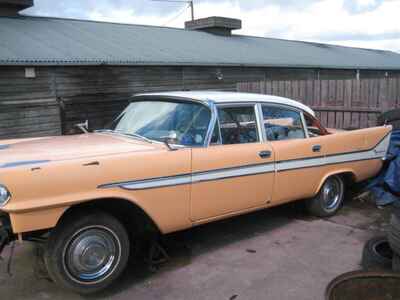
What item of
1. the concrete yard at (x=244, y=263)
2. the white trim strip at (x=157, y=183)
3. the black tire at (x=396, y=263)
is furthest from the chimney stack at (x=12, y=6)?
the black tire at (x=396, y=263)

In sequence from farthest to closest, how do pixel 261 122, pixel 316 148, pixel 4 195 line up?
pixel 316 148
pixel 261 122
pixel 4 195

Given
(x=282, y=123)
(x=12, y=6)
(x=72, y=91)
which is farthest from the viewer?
(x=12, y=6)

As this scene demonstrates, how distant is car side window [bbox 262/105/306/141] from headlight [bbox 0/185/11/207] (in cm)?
278

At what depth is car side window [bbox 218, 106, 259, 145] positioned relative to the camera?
14.2ft

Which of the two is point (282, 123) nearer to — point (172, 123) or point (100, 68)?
point (172, 123)

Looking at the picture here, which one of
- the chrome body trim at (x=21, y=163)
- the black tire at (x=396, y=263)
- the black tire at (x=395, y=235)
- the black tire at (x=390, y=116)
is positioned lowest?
the black tire at (x=396, y=263)

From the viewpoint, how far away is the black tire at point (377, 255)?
361 centimetres

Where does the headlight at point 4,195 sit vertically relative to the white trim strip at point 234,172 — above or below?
above

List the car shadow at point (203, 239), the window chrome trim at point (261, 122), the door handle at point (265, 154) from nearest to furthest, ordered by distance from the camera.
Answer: the car shadow at point (203, 239), the door handle at point (265, 154), the window chrome trim at point (261, 122)

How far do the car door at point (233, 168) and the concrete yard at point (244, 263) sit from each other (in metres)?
0.50

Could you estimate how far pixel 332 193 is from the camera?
5.57 metres

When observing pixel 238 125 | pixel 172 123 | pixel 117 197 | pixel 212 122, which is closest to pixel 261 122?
pixel 238 125

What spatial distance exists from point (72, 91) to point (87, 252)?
8701 millimetres

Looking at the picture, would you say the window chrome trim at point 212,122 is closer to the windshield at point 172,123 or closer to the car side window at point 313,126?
the windshield at point 172,123
